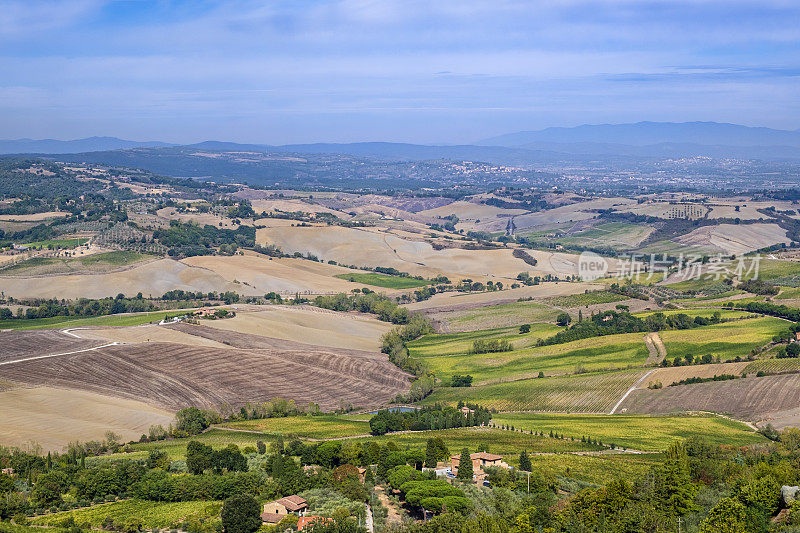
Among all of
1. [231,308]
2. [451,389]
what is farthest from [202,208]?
[451,389]

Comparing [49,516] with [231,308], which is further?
[231,308]

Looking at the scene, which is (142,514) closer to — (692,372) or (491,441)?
(491,441)

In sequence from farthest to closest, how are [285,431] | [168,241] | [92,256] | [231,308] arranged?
[168,241] → [92,256] → [231,308] → [285,431]

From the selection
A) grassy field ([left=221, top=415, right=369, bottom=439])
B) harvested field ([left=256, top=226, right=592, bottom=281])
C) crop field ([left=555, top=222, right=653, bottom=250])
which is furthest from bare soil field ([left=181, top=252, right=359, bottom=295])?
crop field ([left=555, top=222, right=653, bottom=250])

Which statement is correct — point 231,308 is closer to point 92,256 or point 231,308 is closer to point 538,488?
point 92,256

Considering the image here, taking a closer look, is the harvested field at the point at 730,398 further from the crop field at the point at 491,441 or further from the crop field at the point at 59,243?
the crop field at the point at 59,243

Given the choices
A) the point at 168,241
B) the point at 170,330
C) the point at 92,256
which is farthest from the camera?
the point at 168,241
